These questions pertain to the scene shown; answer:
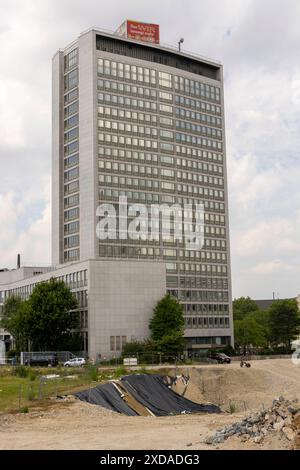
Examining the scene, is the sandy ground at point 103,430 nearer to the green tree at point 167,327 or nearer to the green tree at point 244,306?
the green tree at point 167,327

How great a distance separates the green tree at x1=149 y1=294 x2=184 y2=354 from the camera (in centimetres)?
9362

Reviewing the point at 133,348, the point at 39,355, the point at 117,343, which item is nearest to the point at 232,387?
the point at 133,348

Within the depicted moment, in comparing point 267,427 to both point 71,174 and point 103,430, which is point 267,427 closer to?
point 103,430

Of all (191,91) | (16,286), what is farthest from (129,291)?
(191,91)

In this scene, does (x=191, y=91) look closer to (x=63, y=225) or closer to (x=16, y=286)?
(x=63, y=225)

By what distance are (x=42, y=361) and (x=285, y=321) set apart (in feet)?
232

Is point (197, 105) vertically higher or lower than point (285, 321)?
higher

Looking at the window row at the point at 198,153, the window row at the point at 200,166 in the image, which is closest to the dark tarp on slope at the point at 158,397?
the window row at the point at 200,166

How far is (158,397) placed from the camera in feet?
174

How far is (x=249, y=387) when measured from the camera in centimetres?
7038

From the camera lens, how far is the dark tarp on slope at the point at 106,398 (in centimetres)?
4375

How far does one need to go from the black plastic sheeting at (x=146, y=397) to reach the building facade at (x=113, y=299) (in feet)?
132

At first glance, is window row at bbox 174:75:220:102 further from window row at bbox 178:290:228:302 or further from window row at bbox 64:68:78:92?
window row at bbox 178:290:228:302
